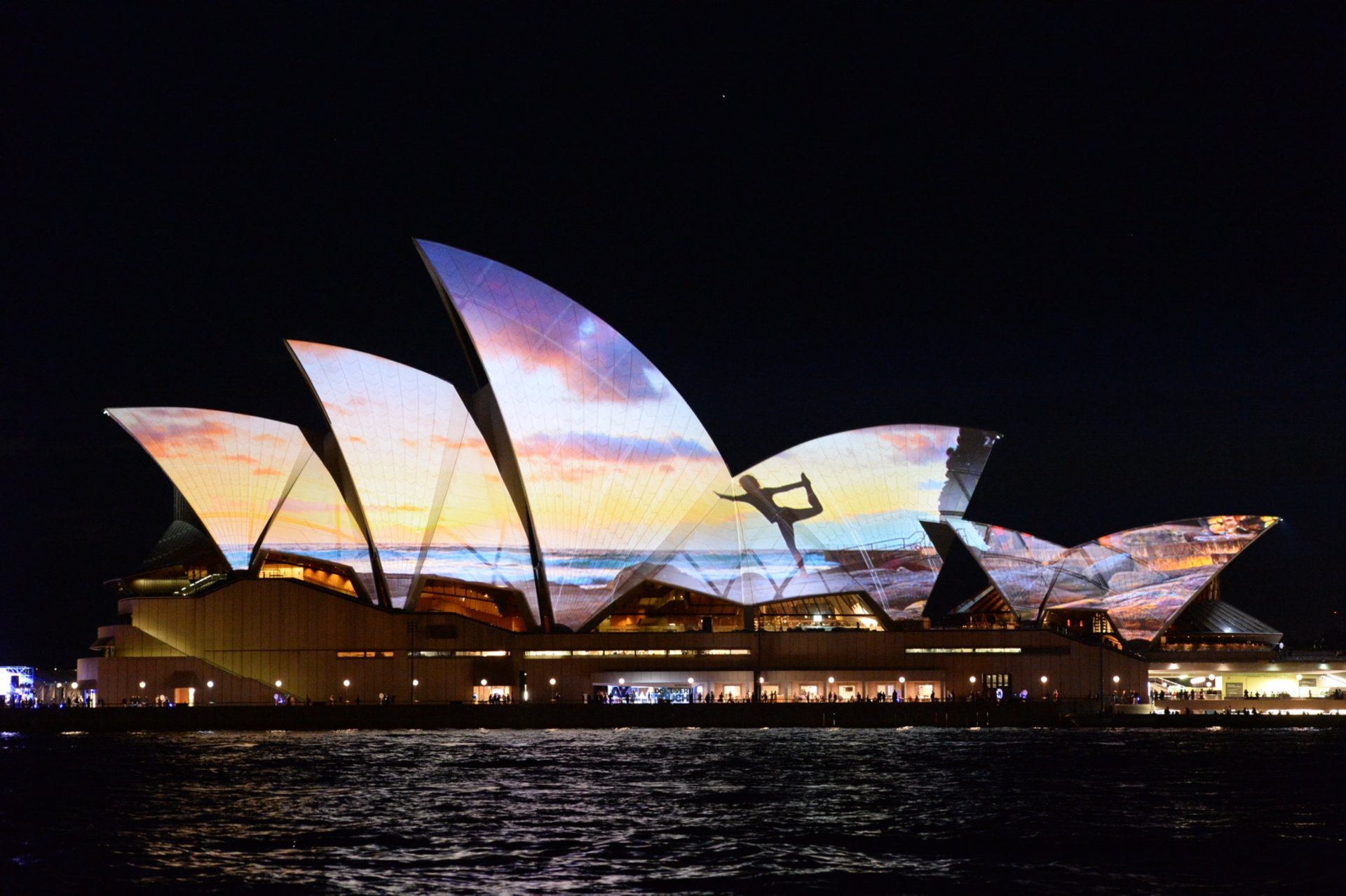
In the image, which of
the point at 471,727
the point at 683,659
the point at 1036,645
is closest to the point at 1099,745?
the point at 1036,645

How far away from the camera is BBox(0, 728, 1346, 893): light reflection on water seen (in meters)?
25.3

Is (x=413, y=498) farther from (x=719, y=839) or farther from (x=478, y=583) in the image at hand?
(x=719, y=839)

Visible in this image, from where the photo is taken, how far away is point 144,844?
2880 centimetres

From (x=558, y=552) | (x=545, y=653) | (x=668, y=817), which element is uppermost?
(x=558, y=552)

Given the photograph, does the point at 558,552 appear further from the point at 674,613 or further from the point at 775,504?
the point at 775,504

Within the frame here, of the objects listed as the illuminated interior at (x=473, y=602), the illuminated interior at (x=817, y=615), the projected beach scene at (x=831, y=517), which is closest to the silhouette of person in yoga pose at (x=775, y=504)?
the projected beach scene at (x=831, y=517)

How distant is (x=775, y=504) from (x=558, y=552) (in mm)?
9939

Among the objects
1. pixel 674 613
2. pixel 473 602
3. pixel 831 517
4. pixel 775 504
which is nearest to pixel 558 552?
pixel 473 602

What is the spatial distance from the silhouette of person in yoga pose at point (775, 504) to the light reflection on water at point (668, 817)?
56.2 ft

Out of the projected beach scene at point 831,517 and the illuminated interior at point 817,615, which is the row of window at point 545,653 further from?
the illuminated interior at point 817,615

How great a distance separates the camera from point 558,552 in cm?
6694

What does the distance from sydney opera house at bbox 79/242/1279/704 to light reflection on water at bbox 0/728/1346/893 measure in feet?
44.8

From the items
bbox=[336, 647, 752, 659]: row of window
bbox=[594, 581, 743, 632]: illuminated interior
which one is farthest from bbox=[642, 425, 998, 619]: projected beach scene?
bbox=[594, 581, 743, 632]: illuminated interior

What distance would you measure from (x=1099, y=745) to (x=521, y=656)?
25.5 m
